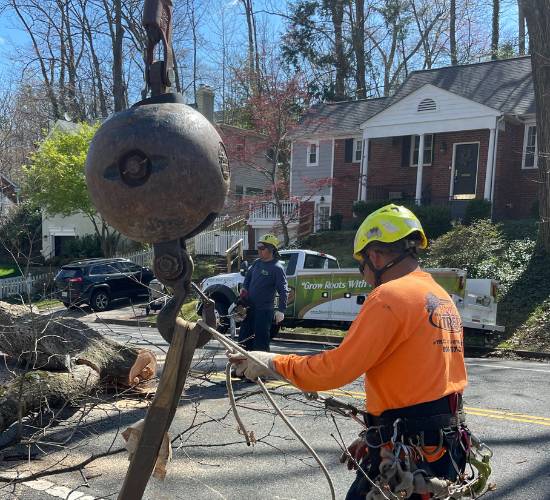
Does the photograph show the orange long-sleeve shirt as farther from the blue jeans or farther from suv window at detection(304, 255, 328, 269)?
suv window at detection(304, 255, 328, 269)

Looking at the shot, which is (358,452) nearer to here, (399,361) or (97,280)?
(399,361)

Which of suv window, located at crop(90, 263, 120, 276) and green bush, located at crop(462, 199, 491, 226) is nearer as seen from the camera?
suv window, located at crop(90, 263, 120, 276)

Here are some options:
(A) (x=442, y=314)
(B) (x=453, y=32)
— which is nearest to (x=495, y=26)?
(B) (x=453, y=32)

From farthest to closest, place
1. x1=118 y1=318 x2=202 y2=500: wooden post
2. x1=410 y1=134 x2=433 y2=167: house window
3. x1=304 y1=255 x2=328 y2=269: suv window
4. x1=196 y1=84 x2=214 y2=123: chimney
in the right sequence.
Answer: x1=196 y1=84 x2=214 y2=123: chimney → x1=410 y1=134 x2=433 y2=167: house window → x1=304 y1=255 x2=328 y2=269: suv window → x1=118 y1=318 x2=202 y2=500: wooden post


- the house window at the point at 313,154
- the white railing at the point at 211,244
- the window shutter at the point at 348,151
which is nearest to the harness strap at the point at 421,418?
the white railing at the point at 211,244

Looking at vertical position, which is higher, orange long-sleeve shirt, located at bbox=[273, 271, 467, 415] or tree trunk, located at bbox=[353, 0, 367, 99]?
tree trunk, located at bbox=[353, 0, 367, 99]

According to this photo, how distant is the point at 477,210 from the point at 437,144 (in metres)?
4.83

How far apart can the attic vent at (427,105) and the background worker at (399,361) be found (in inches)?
879

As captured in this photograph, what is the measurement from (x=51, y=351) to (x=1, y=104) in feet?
91.4

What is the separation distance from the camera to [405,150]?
25391 mm

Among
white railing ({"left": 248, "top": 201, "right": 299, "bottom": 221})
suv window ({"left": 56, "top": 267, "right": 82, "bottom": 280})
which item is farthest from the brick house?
suv window ({"left": 56, "top": 267, "right": 82, "bottom": 280})

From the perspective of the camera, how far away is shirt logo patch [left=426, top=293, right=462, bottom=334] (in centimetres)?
246

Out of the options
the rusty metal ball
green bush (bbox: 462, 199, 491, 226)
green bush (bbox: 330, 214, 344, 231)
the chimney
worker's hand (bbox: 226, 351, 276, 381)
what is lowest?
green bush (bbox: 330, 214, 344, 231)

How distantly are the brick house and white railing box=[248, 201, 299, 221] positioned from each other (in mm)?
1649
